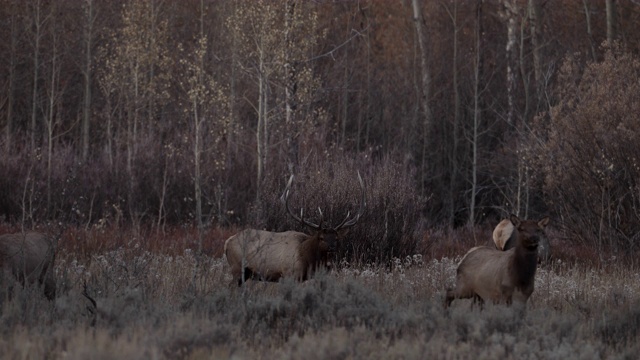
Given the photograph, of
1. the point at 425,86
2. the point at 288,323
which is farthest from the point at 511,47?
the point at 288,323

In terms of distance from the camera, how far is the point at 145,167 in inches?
983

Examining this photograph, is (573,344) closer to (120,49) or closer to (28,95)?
(120,49)

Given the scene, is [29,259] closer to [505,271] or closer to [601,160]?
[505,271]

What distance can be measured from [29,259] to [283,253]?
2868 mm

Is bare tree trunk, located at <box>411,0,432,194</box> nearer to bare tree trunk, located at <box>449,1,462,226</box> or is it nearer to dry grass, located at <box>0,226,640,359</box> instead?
bare tree trunk, located at <box>449,1,462,226</box>

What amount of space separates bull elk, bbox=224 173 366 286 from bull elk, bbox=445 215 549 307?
165cm

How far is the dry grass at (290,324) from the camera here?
6.91 metres

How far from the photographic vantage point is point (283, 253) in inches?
441

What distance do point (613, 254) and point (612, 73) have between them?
10.1 ft

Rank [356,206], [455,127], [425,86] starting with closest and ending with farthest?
1. [356,206]
2. [455,127]
3. [425,86]

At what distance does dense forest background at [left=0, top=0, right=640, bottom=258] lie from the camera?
52.5 feet

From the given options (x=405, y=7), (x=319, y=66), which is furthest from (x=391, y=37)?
(x=319, y=66)

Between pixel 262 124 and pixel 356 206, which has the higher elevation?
pixel 262 124

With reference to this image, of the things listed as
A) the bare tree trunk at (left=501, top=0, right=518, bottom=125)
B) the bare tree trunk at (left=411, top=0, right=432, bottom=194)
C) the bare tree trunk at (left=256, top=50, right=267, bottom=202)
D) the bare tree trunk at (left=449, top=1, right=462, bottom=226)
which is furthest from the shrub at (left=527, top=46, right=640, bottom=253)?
the bare tree trunk at (left=411, top=0, right=432, bottom=194)
